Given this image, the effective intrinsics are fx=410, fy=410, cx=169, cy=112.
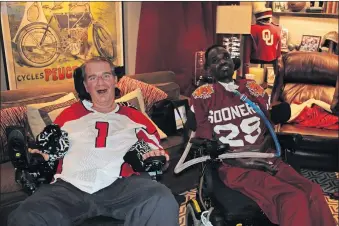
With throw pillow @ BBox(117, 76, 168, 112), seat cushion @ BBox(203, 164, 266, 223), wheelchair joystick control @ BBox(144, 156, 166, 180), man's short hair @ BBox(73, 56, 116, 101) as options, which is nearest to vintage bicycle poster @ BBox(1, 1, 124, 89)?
throw pillow @ BBox(117, 76, 168, 112)

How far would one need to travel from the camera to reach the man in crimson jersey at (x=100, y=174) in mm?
1868

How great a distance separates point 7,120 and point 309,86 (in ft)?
8.25

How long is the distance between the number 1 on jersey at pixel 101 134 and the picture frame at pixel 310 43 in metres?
3.43

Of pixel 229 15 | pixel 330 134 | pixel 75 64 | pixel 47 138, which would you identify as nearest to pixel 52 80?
pixel 75 64

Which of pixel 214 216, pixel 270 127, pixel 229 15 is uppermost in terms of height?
pixel 229 15

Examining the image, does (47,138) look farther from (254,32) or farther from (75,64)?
(254,32)

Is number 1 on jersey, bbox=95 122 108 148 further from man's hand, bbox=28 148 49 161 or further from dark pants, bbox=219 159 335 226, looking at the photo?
dark pants, bbox=219 159 335 226

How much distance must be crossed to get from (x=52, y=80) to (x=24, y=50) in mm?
346

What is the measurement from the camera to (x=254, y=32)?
15.9 ft

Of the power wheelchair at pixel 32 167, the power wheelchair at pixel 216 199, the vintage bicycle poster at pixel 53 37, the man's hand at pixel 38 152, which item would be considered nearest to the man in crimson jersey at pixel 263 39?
the vintage bicycle poster at pixel 53 37

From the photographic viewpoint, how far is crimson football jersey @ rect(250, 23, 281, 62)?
4.79 metres

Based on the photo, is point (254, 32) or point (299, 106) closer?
point (299, 106)

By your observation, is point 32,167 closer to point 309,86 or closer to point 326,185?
point 326,185

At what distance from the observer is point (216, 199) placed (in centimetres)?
210
